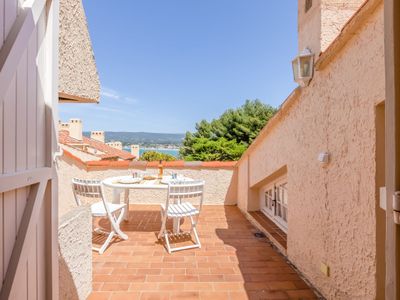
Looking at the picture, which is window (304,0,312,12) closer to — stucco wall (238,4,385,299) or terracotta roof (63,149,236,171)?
stucco wall (238,4,385,299)

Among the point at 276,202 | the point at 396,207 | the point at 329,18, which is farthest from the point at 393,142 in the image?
the point at 276,202

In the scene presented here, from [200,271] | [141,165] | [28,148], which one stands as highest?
[28,148]

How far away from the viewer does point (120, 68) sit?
3172 cm

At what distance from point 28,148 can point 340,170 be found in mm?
2246

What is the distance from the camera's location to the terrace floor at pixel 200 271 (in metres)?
2.59

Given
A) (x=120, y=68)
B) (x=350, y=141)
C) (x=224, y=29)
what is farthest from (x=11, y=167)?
(x=120, y=68)

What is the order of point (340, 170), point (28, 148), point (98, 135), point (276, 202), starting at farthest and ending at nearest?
point (98, 135) → point (276, 202) → point (340, 170) → point (28, 148)

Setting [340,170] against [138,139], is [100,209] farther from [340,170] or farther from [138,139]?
[138,139]

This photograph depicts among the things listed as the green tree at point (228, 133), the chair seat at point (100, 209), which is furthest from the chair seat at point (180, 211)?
the green tree at point (228, 133)

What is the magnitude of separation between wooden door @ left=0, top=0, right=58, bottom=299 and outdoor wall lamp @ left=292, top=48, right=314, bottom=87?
2299 mm

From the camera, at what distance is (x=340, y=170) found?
223 cm

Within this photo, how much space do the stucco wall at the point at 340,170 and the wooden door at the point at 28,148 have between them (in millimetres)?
2063

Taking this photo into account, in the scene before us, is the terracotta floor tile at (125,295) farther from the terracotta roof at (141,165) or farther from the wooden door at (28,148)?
the terracotta roof at (141,165)

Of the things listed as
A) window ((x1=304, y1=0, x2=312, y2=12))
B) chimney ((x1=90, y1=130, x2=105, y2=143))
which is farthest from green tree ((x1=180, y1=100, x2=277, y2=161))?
A: window ((x1=304, y1=0, x2=312, y2=12))
